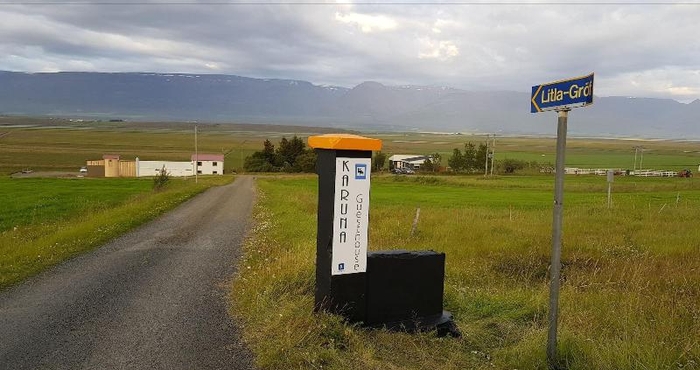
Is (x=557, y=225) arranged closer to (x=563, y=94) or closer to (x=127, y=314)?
(x=563, y=94)

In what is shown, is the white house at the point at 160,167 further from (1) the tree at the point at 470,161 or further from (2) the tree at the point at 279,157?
(1) the tree at the point at 470,161

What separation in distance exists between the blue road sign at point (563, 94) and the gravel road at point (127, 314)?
11.9 ft

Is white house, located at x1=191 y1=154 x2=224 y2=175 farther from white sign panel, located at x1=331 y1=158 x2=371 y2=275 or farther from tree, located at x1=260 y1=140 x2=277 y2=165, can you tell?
white sign panel, located at x1=331 y1=158 x2=371 y2=275

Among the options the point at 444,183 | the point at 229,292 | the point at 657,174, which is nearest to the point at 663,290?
the point at 229,292

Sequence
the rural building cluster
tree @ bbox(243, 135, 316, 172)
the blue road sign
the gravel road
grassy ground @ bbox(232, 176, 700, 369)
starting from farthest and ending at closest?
tree @ bbox(243, 135, 316, 172) < the rural building cluster < the gravel road < grassy ground @ bbox(232, 176, 700, 369) < the blue road sign

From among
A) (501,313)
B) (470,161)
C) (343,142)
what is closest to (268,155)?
(470,161)

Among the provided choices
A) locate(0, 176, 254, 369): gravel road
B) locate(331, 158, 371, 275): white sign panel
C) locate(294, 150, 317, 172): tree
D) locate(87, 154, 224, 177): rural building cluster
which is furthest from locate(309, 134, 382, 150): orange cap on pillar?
locate(87, 154, 224, 177): rural building cluster

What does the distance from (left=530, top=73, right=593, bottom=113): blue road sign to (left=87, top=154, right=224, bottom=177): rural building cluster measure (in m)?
79.2

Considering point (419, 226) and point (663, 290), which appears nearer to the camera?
point (663, 290)

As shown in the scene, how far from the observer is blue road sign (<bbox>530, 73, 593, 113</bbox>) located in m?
4.03

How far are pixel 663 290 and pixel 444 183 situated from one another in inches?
1876

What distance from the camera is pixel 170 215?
17.3 m

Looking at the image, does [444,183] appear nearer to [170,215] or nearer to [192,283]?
[170,215]

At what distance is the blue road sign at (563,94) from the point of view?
4.03 metres
